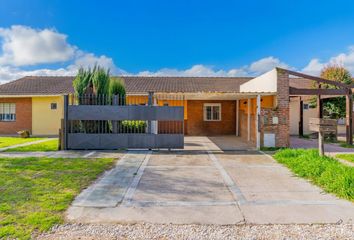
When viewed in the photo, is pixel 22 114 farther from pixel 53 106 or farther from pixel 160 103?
pixel 160 103

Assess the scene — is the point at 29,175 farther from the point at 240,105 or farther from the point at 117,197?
the point at 240,105

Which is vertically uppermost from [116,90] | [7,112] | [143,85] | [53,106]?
[143,85]

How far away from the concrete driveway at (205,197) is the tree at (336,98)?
11926 mm

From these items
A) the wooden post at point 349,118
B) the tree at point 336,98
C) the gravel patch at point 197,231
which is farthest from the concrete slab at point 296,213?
the tree at point 336,98

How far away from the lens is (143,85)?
71.2 ft

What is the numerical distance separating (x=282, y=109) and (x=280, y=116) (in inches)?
13.3

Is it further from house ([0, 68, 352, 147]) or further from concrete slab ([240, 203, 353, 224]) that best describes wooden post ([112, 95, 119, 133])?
concrete slab ([240, 203, 353, 224])

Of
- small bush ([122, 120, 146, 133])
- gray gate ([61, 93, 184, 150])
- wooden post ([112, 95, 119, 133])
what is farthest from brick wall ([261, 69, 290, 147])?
wooden post ([112, 95, 119, 133])

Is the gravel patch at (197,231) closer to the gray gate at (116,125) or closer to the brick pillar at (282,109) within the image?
the gray gate at (116,125)

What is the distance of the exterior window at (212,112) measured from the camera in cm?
1841

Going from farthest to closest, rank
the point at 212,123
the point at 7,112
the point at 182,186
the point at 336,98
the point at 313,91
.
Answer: the point at 212,123 < the point at 7,112 < the point at 336,98 < the point at 313,91 < the point at 182,186

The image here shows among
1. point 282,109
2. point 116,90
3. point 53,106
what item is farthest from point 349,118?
point 53,106

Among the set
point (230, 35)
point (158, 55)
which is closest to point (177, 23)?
point (230, 35)

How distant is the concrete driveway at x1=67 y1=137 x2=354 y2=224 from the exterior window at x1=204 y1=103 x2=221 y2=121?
10.3 meters
